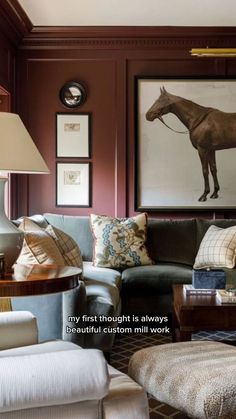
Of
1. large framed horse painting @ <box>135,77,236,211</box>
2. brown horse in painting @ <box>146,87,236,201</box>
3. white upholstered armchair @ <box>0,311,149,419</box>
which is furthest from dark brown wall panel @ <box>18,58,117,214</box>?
white upholstered armchair @ <box>0,311,149,419</box>

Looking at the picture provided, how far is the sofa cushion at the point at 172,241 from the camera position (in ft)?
13.7

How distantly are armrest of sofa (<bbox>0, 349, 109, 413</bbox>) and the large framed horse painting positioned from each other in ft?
11.4

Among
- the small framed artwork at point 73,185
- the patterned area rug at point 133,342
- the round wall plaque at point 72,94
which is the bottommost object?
the patterned area rug at point 133,342

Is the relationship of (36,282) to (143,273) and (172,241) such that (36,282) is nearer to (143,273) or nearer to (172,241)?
(143,273)

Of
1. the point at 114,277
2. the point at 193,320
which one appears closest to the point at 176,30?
the point at 114,277

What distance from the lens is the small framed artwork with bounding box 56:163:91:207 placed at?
15.3 ft

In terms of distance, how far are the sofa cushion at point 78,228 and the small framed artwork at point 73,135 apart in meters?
0.70

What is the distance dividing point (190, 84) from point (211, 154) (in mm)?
715

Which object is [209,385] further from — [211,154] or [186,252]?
[211,154]

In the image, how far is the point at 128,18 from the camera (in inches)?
167

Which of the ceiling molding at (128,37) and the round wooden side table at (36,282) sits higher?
the ceiling molding at (128,37)

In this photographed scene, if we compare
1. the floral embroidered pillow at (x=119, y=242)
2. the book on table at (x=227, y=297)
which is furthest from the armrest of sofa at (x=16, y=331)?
the floral embroidered pillow at (x=119, y=242)

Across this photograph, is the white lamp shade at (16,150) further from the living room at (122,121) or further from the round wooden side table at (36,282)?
the living room at (122,121)

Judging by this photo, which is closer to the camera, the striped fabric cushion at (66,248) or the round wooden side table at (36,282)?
the round wooden side table at (36,282)
